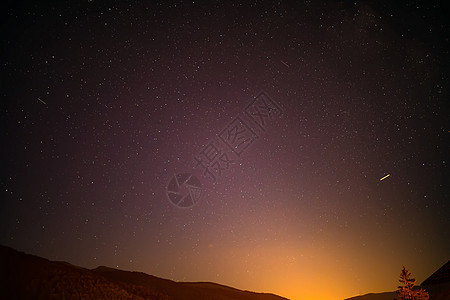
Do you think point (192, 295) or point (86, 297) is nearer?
point (86, 297)

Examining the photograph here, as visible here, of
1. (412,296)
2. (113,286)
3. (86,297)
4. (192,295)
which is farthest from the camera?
(192,295)

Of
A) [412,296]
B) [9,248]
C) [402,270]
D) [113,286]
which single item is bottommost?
[412,296]

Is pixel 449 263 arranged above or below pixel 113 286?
below

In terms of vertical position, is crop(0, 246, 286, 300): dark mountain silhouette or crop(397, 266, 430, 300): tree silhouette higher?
crop(0, 246, 286, 300): dark mountain silhouette

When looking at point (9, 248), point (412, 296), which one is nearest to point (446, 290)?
point (412, 296)

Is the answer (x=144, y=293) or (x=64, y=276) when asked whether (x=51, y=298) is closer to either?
(x=64, y=276)

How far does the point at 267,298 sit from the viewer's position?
86062mm

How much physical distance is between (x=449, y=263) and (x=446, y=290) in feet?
30.5

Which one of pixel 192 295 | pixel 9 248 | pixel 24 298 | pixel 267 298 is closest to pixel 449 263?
pixel 24 298

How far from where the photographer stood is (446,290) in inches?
917

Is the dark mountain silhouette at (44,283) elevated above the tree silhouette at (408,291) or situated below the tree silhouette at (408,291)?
above

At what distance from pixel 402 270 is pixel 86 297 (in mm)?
19528

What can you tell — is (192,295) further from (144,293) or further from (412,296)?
(412,296)

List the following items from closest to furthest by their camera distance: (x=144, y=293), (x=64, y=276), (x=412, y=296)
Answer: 1. (x=412, y=296)
2. (x=64, y=276)
3. (x=144, y=293)
